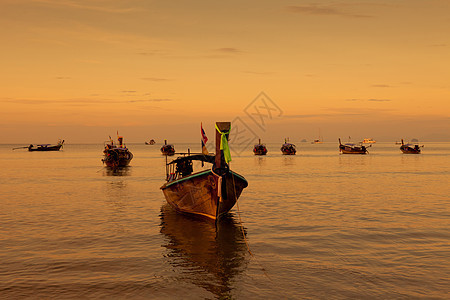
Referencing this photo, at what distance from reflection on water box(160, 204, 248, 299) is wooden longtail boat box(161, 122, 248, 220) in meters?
0.85

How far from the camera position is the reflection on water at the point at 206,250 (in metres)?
Result: 12.7

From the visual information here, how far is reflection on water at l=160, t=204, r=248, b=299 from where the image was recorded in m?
12.7

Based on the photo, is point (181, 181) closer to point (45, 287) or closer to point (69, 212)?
point (69, 212)

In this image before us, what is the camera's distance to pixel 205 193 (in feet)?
66.5

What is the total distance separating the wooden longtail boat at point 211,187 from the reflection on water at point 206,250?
0.85 m

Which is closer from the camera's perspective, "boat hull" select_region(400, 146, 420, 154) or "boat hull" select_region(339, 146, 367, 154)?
"boat hull" select_region(339, 146, 367, 154)

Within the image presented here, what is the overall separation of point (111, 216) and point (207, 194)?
7708mm

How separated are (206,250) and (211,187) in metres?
4.01

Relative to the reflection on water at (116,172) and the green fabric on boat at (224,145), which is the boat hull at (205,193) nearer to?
the green fabric on boat at (224,145)

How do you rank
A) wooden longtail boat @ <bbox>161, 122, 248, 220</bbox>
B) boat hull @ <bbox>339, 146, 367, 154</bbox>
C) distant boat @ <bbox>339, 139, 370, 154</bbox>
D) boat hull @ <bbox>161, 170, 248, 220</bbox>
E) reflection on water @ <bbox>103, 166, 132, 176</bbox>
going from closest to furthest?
wooden longtail boat @ <bbox>161, 122, 248, 220</bbox>, boat hull @ <bbox>161, 170, 248, 220</bbox>, reflection on water @ <bbox>103, 166, 132, 176</bbox>, distant boat @ <bbox>339, 139, 370, 154</bbox>, boat hull @ <bbox>339, 146, 367, 154</bbox>

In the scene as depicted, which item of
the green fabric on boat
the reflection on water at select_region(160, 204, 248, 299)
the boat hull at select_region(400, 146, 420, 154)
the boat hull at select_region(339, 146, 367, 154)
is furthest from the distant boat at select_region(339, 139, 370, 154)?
the green fabric on boat

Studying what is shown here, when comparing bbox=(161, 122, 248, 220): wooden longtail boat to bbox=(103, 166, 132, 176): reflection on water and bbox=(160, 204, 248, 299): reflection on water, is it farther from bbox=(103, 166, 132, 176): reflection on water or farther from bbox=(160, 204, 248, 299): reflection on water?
bbox=(103, 166, 132, 176): reflection on water

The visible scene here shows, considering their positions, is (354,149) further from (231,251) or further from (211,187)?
(231,251)

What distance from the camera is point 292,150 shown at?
429 ft
